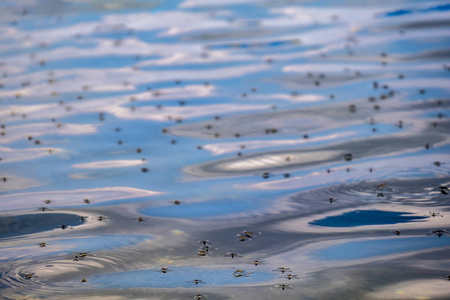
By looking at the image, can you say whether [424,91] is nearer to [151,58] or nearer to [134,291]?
[151,58]

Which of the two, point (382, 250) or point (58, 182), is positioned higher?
point (58, 182)

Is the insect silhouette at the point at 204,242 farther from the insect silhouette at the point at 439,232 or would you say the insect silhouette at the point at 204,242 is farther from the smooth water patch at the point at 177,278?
the insect silhouette at the point at 439,232

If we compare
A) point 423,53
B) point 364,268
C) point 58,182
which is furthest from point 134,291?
point 423,53

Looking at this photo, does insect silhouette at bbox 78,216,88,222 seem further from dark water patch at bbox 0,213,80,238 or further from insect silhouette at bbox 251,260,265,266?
insect silhouette at bbox 251,260,265,266

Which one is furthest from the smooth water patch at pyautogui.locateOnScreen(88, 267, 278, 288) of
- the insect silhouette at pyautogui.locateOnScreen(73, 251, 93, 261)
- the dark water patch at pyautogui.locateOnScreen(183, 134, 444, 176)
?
the dark water patch at pyautogui.locateOnScreen(183, 134, 444, 176)

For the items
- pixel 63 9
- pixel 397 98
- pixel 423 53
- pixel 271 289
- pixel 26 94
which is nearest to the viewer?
pixel 271 289

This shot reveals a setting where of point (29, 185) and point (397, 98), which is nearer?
point (29, 185)

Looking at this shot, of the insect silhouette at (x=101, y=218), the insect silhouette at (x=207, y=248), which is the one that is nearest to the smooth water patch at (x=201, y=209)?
the insect silhouette at (x=101, y=218)
